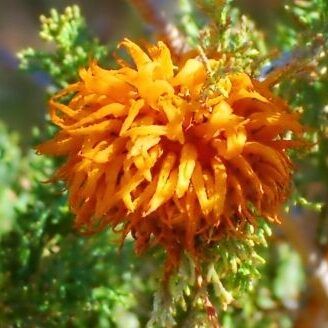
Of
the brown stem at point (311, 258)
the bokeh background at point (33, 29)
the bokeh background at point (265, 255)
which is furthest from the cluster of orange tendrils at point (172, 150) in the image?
the bokeh background at point (33, 29)

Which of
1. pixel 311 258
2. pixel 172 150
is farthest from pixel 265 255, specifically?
pixel 172 150

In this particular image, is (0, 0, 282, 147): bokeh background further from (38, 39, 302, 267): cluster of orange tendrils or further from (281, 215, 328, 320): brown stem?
(38, 39, 302, 267): cluster of orange tendrils

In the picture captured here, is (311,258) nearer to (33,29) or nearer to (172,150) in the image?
(172,150)

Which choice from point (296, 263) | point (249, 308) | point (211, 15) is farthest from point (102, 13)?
point (211, 15)

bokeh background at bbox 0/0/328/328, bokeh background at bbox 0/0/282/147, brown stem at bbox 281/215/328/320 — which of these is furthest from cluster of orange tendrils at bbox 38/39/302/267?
bokeh background at bbox 0/0/282/147

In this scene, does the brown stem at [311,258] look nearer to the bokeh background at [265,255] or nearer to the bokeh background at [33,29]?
the bokeh background at [265,255]

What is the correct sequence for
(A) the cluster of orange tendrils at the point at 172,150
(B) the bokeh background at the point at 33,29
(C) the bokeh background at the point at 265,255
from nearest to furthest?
(A) the cluster of orange tendrils at the point at 172,150
(C) the bokeh background at the point at 265,255
(B) the bokeh background at the point at 33,29

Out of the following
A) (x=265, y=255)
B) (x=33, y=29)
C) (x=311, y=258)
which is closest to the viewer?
(x=311, y=258)

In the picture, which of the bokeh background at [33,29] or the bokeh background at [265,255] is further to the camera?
the bokeh background at [33,29]
